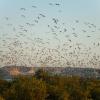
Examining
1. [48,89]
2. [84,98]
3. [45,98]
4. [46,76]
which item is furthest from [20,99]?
[46,76]

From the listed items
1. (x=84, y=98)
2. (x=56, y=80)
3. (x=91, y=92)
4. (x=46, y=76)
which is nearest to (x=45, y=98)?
(x=84, y=98)

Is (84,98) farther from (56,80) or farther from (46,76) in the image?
(46,76)

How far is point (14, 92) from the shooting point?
32.3m

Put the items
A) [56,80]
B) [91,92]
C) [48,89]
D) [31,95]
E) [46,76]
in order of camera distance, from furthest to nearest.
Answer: [46,76], [56,80], [91,92], [48,89], [31,95]

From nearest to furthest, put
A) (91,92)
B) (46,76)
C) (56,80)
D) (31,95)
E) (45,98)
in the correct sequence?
1. (31,95)
2. (45,98)
3. (91,92)
4. (56,80)
5. (46,76)

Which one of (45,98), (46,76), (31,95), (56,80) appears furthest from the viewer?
(46,76)

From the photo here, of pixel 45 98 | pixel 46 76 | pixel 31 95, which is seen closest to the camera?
pixel 31 95

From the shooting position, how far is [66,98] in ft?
116

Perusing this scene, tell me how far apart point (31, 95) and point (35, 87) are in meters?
0.86

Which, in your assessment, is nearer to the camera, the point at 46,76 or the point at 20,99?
the point at 20,99

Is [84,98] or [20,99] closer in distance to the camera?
[20,99]

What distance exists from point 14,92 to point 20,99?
744mm

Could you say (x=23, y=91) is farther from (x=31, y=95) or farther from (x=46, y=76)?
(x=46, y=76)

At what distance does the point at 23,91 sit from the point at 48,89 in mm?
4721
